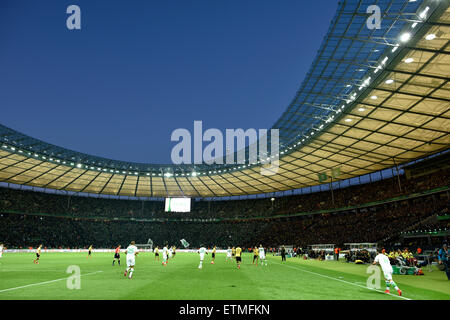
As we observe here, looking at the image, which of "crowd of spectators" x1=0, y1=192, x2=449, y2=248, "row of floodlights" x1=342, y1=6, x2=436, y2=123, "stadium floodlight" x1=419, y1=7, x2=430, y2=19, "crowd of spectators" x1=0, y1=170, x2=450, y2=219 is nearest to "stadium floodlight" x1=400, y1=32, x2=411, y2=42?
"row of floodlights" x1=342, y1=6, x2=436, y2=123

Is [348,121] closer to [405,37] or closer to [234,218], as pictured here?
[405,37]

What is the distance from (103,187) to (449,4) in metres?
67.8

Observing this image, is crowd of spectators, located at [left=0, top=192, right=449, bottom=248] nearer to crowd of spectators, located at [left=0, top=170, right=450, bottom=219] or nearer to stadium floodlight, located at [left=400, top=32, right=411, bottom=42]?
crowd of spectators, located at [left=0, top=170, right=450, bottom=219]

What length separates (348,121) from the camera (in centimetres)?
3073

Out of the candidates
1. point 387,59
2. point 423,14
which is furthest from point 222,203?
point 423,14

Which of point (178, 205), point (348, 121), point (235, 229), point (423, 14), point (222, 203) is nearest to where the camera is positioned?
point (423, 14)

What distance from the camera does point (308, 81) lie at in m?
25.8

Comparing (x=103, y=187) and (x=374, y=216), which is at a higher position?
(x=103, y=187)

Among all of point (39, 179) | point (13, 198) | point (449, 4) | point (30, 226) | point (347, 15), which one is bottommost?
point (30, 226)

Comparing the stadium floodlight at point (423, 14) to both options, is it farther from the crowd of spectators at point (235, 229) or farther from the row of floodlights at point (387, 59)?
the crowd of spectators at point (235, 229)

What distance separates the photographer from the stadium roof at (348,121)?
60.1ft

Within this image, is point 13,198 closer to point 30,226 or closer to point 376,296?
point 30,226

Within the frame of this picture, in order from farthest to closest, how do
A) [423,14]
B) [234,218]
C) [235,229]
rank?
1. [234,218]
2. [235,229]
3. [423,14]
